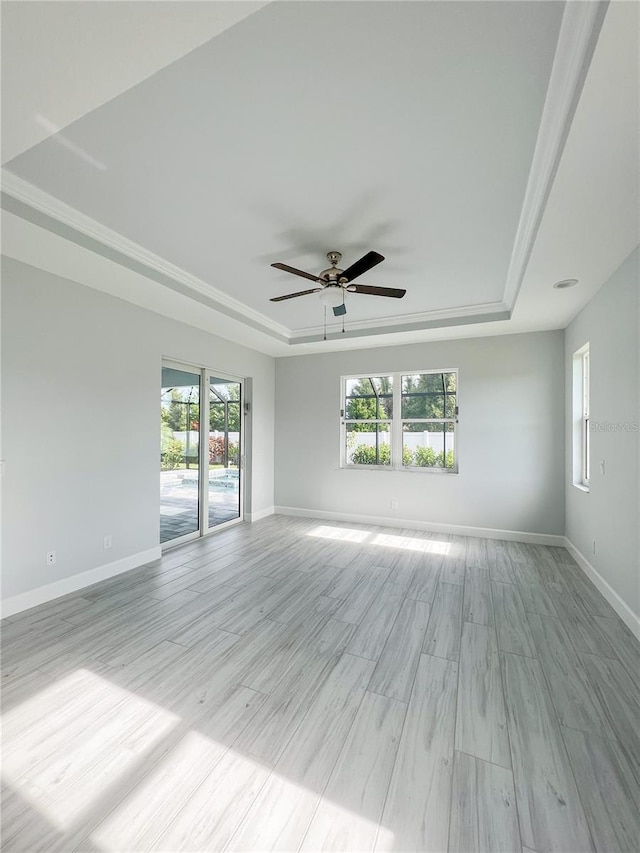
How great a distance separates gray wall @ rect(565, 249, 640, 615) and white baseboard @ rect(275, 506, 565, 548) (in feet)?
2.74

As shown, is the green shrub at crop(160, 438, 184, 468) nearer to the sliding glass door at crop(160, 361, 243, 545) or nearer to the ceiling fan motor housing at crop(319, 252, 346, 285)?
the sliding glass door at crop(160, 361, 243, 545)

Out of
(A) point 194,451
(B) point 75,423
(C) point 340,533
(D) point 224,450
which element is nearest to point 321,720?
(B) point 75,423

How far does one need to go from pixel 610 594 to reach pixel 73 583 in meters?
4.55

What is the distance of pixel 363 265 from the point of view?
8.58ft

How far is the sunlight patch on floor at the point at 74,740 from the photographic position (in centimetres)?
140

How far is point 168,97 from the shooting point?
1.63m

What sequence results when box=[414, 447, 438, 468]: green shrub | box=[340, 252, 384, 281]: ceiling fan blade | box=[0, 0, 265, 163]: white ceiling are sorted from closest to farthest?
box=[0, 0, 265, 163]: white ceiling
box=[340, 252, 384, 281]: ceiling fan blade
box=[414, 447, 438, 468]: green shrub

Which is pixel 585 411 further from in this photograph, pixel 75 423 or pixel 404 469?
pixel 75 423

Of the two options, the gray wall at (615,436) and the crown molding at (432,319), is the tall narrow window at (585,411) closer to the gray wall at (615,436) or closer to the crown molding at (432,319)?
the gray wall at (615,436)

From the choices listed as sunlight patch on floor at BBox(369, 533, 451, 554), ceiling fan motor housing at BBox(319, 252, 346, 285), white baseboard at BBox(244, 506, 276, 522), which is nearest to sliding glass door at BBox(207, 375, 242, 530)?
white baseboard at BBox(244, 506, 276, 522)

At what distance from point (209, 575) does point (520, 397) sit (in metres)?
4.27

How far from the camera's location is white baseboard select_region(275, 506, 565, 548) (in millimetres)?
4543

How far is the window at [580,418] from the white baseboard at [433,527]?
2.96 feet

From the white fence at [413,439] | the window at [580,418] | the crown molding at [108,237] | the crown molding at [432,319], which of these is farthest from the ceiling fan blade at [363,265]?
the white fence at [413,439]
